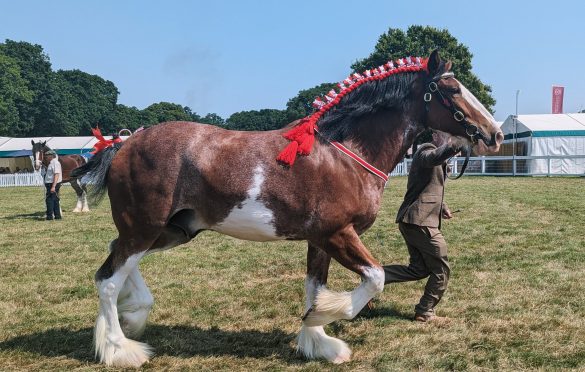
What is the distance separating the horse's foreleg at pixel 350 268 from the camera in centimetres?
402

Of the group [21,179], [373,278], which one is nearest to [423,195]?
[373,278]

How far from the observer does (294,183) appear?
4.05 metres

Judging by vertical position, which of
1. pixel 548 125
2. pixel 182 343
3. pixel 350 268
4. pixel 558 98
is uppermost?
pixel 558 98

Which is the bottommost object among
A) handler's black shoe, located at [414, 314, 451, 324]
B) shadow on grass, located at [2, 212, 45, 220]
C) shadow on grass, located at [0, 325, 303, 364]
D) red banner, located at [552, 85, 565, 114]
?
shadow on grass, located at [0, 325, 303, 364]

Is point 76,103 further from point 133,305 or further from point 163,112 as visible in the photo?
point 133,305

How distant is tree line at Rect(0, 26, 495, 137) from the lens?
4531cm

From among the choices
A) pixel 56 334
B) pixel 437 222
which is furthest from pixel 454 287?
pixel 56 334

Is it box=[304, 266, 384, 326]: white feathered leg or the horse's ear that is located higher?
the horse's ear

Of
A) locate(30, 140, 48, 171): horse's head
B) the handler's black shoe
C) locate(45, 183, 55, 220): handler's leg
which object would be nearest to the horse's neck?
the handler's black shoe

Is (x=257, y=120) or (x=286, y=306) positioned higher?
(x=257, y=120)

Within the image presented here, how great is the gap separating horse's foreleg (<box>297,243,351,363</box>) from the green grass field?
0.09 m

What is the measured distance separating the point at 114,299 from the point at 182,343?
0.77 m

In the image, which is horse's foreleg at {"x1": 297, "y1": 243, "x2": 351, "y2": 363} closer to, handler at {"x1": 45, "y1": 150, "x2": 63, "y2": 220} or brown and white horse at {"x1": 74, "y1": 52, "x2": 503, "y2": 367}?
brown and white horse at {"x1": 74, "y1": 52, "x2": 503, "y2": 367}

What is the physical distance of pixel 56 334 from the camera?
197 inches
